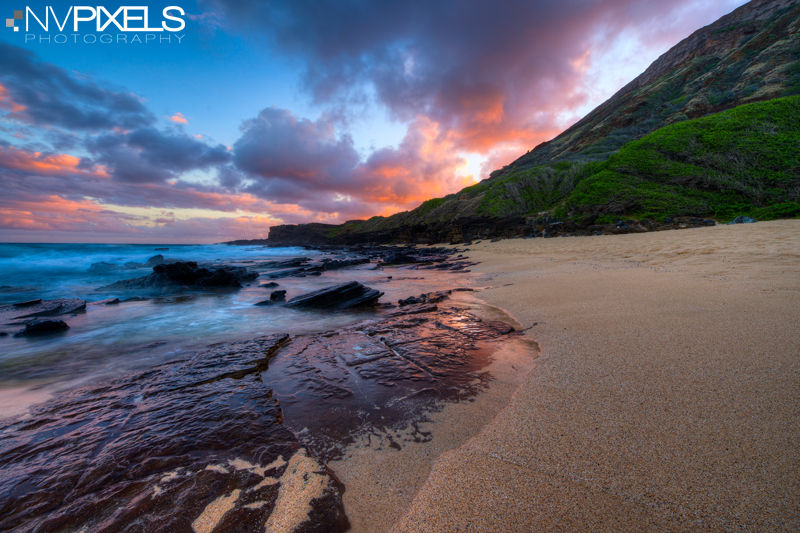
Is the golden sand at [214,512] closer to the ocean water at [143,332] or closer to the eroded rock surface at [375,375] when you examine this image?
the eroded rock surface at [375,375]

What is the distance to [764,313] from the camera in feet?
10.2

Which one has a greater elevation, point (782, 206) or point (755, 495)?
point (782, 206)

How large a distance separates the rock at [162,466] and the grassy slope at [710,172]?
18495mm

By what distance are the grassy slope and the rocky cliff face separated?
10.1 meters

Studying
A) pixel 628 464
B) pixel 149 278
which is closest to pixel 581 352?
pixel 628 464

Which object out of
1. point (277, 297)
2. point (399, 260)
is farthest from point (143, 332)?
point (399, 260)

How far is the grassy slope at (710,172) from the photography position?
538 inches

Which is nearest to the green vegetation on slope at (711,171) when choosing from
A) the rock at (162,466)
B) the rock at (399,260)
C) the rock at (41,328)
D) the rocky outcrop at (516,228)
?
the rocky outcrop at (516,228)

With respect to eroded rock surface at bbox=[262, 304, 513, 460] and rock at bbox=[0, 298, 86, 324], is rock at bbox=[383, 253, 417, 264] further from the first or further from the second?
rock at bbox=[0, 298, 86, 324]

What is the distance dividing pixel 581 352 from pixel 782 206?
16.5m

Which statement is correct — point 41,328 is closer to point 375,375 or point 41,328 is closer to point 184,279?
point 184,279

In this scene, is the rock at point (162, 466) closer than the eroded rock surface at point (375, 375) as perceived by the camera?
Yes

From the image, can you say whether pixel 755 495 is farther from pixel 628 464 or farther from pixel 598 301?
pixel 598 301

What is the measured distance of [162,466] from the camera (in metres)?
1.83
